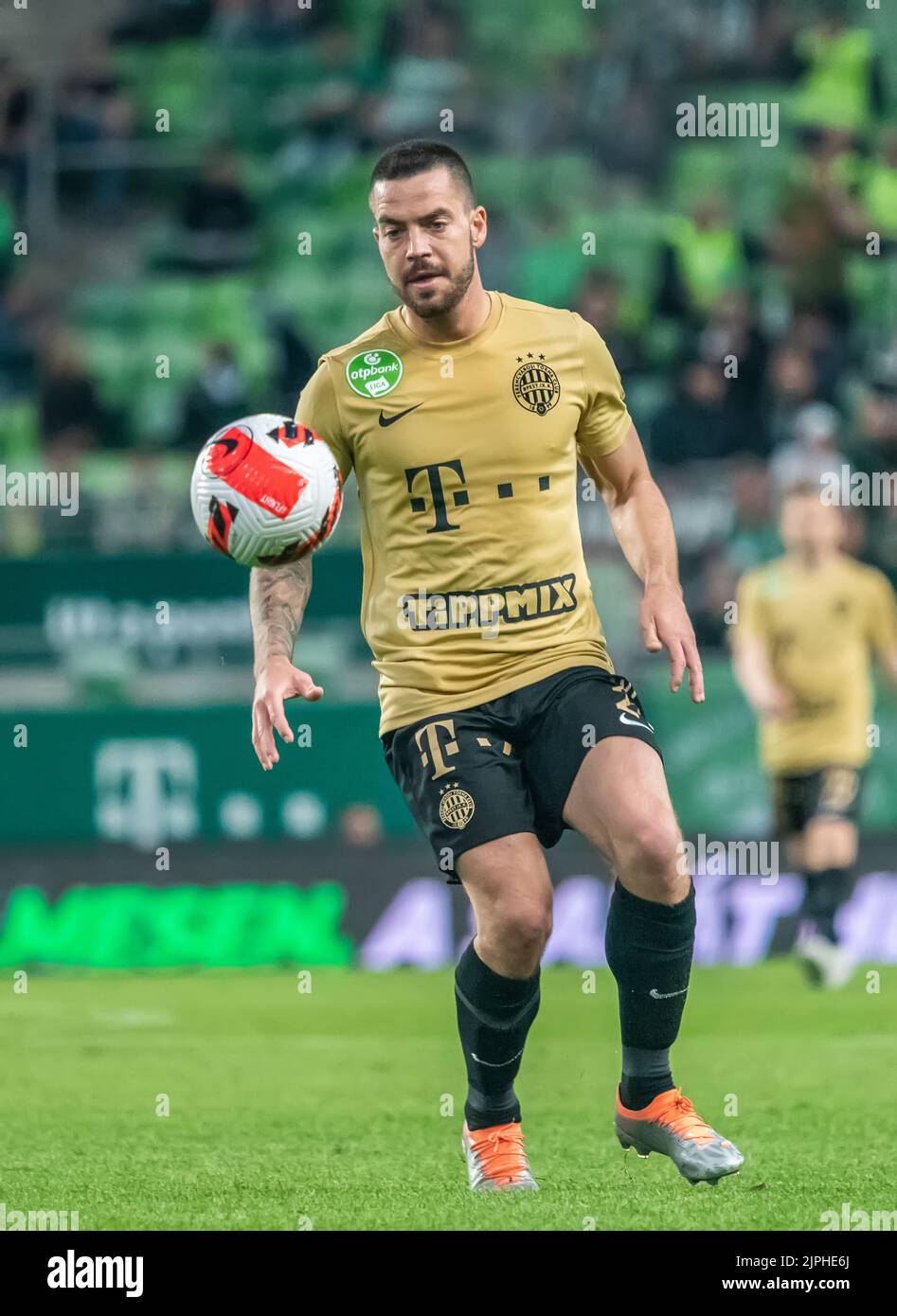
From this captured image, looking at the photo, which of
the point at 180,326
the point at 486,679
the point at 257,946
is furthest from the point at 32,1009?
the point at 180,326

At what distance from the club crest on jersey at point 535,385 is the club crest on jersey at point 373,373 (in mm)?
293

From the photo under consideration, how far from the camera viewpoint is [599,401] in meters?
5.29

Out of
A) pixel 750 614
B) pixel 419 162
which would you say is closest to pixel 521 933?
pixel 419 162

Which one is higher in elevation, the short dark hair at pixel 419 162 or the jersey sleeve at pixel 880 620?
the short dark hair at pixel 419 162

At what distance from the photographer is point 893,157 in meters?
14.3

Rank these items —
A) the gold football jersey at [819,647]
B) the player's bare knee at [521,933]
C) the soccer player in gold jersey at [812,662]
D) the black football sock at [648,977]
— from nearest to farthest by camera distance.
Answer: the player's bare knee at [521,933]
the black football sock at [648,977]
the soccer player in gold jersey at [812,662]
the gold football jersey at [819,647]

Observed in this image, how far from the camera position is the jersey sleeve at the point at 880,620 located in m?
10.6

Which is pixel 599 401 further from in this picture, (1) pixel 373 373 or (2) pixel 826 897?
(2) pixel 826 897

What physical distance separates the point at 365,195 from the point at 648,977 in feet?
35.9

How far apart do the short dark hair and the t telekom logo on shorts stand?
0.73 metres

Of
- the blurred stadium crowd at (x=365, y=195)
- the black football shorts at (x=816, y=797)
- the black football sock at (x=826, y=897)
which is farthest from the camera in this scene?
the blurred stadium crowd at (x=365, y=195)

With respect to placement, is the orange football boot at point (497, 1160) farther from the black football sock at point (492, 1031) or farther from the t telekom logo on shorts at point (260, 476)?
the t telekom logo on shorts at point (260, 476)

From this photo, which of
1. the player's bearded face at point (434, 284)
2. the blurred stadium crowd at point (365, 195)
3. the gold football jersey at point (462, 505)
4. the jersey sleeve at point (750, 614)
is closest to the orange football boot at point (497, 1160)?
the gold football jersey at point (462, 505)

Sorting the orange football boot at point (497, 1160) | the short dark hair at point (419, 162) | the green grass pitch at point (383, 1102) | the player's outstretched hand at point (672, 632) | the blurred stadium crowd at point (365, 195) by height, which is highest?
the blurred stadium crowd at point (365, 195)
